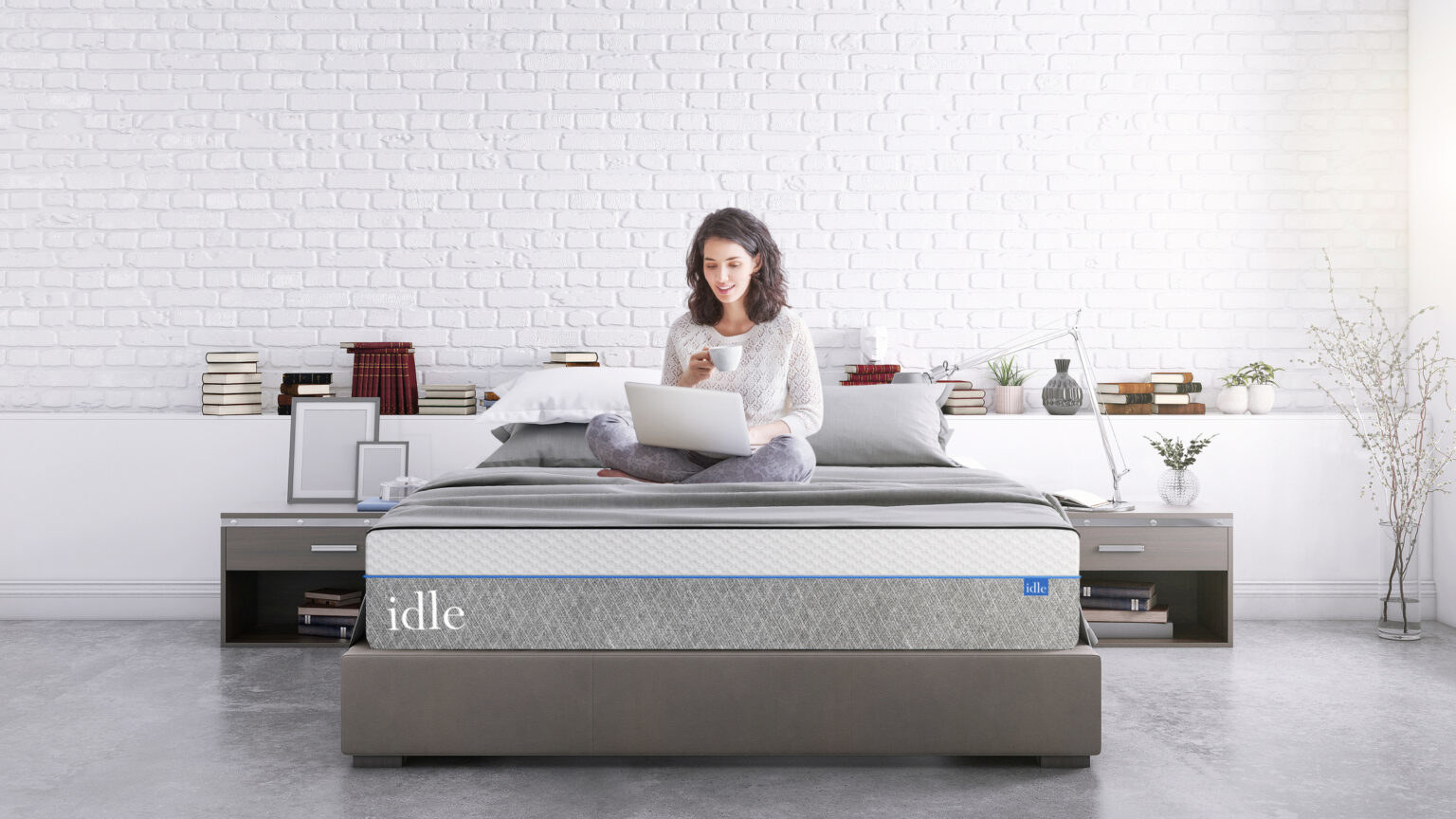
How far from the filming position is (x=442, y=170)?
4527 millimetres

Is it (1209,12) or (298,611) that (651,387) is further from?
(1209,12)

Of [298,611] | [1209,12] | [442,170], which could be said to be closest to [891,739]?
[298,611]

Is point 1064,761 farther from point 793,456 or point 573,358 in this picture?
point 573,358

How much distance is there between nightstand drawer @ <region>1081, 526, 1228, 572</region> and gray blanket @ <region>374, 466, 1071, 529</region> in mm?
1104

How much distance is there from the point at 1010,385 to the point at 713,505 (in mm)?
2289

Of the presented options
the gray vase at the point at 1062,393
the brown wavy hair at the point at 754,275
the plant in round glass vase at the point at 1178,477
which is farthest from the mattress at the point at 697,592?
the gray vase at the point at 1062,393

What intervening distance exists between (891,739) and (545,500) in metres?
0.91

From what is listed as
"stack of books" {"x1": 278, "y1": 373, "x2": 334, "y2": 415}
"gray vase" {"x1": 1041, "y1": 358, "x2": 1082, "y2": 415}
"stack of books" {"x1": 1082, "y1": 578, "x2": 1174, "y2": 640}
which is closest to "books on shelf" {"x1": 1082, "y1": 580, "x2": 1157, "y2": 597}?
"stack of books" {"x1": 1082, "y1": 578, "x2": 1174, "y2": 640}

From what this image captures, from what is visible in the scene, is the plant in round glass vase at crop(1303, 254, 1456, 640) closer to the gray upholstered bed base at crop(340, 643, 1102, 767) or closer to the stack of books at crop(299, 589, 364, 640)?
the gray upholstered bed base at crop(340, 643, 1102, 767)

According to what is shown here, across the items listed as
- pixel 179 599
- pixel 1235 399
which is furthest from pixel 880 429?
pixel 179 599

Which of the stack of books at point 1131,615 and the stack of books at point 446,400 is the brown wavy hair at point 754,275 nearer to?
the stack of books at point 446,400

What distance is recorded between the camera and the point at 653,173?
14.9ft

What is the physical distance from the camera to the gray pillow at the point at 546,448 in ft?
11.9

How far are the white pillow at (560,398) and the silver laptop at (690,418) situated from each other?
2.87ft
